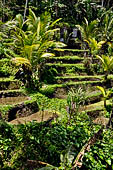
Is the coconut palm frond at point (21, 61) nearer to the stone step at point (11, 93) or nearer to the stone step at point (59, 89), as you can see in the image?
the stone step at point (11, 93)

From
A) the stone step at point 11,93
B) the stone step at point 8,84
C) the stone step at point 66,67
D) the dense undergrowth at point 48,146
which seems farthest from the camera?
the stone step at point 66,67

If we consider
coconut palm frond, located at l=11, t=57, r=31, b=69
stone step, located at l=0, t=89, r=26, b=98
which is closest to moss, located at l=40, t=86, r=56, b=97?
stone step, located at l=0, t=89, r=26, b=98

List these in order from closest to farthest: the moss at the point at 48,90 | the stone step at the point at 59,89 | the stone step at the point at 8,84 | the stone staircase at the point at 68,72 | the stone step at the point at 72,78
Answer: the stone step at the point at 8,84 → the moss at the point at 48,90 → the stone step at the point at 59,89 → the stone staircase at the point at 68,72 → the stone step at the point at 72,78

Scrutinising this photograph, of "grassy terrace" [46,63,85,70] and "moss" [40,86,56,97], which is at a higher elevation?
"grassy terrace" [46,63,85,70]

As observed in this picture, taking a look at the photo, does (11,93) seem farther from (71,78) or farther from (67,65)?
(67,65)

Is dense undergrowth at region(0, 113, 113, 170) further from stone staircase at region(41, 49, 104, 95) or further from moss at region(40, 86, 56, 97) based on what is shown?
stone staircase at region(41, 49, 104, 95)

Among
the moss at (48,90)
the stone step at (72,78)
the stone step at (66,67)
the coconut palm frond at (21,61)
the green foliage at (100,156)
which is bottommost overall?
the green foliage at (100,156)

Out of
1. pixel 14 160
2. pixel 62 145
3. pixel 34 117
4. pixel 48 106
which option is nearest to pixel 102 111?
pixel 48 106

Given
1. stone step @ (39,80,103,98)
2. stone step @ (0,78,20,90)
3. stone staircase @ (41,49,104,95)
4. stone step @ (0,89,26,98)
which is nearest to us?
stone step @ (0,89,26,98)

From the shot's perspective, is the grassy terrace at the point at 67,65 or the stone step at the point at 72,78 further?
the grassy terrace at the point at 67,65

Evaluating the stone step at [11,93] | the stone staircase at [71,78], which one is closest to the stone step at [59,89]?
the stone staircase at [71,78]

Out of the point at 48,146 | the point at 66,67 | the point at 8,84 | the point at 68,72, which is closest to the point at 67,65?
the point at 66,67

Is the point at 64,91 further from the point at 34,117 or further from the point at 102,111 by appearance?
the point at 34,117

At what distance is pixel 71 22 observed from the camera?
1524 centimetres
